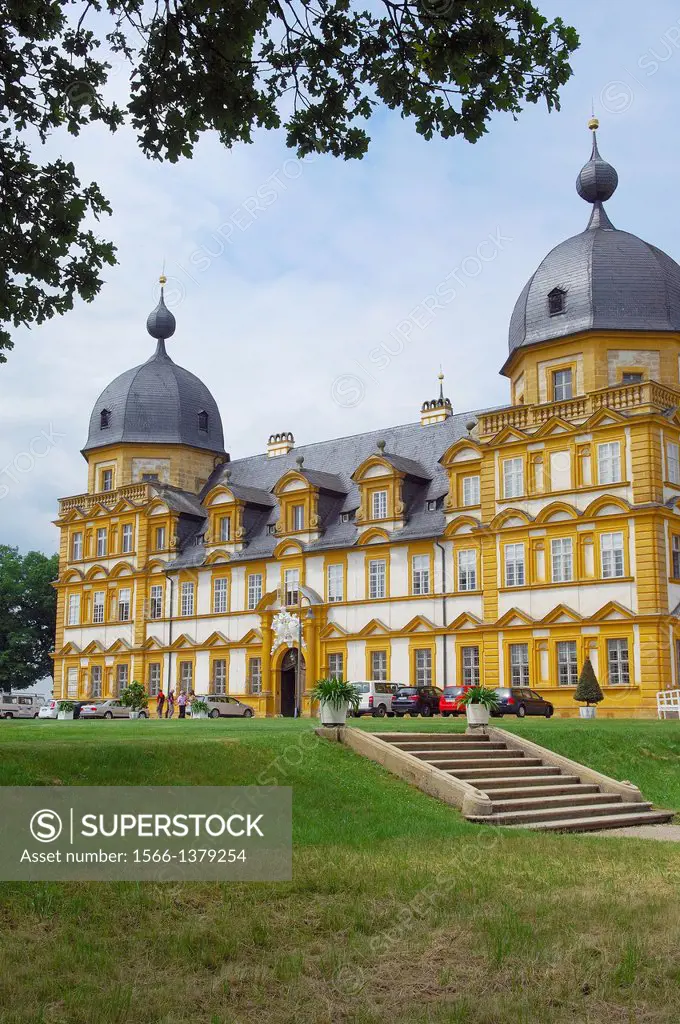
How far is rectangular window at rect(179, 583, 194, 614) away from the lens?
57156mm

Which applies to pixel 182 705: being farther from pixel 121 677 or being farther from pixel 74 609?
pixel 74 609

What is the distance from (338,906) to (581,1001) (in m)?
3.00

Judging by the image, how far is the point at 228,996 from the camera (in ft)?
24.9

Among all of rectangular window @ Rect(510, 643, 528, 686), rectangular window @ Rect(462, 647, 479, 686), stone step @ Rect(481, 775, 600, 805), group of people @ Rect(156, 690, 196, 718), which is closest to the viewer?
stone step @ Rect(481, 775, 600, 805)

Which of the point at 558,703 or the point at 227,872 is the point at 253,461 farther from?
the point at 227,872

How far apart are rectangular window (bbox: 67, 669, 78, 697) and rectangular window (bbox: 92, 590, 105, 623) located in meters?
3.25

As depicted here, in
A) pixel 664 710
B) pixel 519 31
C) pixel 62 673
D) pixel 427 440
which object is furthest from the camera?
pixel 62 673

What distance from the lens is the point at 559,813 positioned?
1822 centimetres

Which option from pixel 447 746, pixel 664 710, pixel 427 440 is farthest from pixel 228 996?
pixel 427 440

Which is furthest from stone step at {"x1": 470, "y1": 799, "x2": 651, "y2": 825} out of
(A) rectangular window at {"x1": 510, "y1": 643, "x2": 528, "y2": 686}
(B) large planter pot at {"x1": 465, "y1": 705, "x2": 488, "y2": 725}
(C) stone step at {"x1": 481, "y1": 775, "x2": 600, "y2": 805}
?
(A) rectangular window at {"x1": 510, "y1": 643, "x2": 528, "y2": 686}

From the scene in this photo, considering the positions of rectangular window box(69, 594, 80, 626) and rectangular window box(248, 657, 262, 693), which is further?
rectangular window box(69, 594, 80, 626)

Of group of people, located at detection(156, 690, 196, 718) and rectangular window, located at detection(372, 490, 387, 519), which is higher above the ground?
rectangular window, located at detection(372, 490, 387, 519)

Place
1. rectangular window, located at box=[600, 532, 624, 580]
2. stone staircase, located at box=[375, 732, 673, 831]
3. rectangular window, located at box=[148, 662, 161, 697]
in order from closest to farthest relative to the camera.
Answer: stone staircase, located at box=[375, 732, 673, 831] → rectangular window, located at box=[600, 532, 624, 580] → rectangular window, located at box=[148, 662, 161, 697]

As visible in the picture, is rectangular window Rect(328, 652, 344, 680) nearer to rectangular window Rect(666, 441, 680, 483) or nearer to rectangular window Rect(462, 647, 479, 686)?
rectangular window Rect(462, 647, 479, 686)
